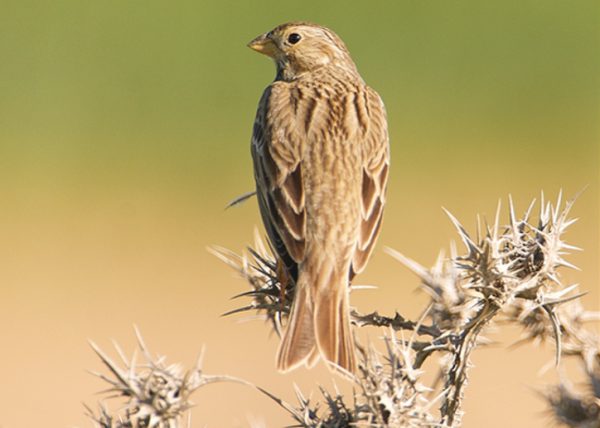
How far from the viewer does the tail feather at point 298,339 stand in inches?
140

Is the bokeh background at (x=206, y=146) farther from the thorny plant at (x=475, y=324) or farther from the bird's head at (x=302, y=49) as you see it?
the thorny plant at (x=475, y=324)

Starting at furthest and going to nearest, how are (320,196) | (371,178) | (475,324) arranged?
(371,178), (320,196), (475,324)

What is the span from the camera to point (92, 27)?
1132 centimetres

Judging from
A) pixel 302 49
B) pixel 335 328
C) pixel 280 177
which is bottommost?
pixel 335 328

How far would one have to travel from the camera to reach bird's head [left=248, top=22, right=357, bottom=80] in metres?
5.50

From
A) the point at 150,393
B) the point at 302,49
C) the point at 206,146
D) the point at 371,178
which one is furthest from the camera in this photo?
the point at 206,146

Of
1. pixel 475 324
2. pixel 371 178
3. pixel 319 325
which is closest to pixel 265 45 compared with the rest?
pixel 371 178

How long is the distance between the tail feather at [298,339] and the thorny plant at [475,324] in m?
0.35

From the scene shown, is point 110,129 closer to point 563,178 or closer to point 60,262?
point 60,262

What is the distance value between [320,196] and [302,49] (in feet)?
5.08

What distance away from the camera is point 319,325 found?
3.64m

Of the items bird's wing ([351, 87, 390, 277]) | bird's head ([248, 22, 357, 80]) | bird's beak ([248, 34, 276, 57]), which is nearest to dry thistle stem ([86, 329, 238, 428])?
bird's wing ([351, 87, 390, 277])

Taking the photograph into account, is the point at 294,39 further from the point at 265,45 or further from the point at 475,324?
the point at 475,324

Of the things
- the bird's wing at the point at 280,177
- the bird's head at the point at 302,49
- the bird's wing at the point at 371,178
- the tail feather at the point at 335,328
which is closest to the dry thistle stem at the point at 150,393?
the tail feather at the point at 335,328
